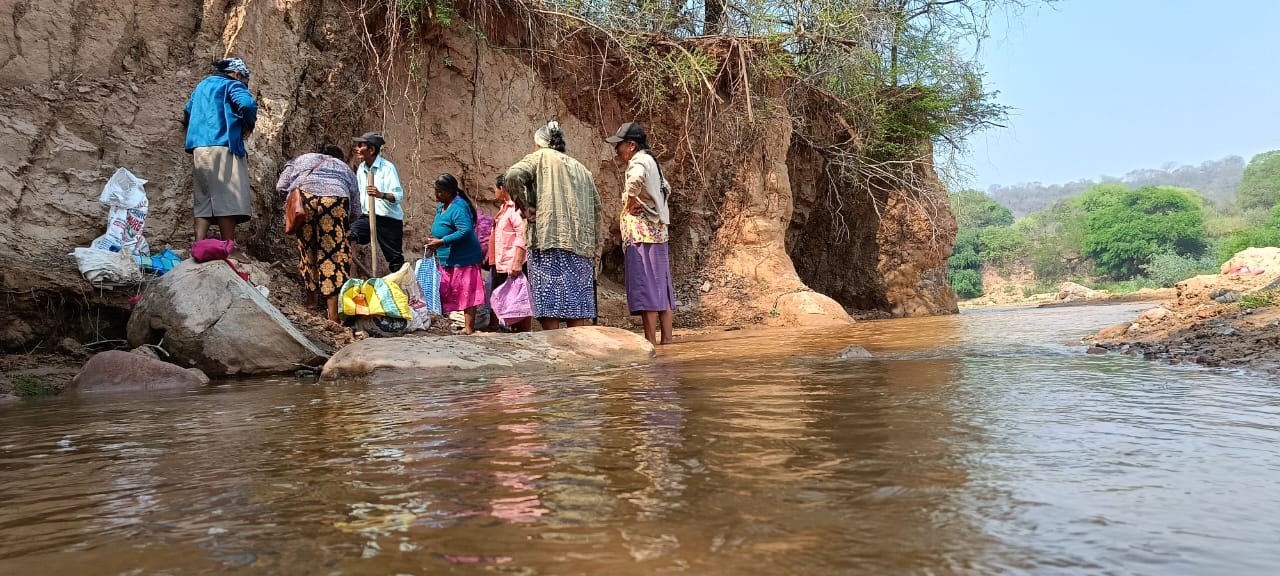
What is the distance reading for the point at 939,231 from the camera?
1370 cm

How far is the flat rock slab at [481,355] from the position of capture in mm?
4383

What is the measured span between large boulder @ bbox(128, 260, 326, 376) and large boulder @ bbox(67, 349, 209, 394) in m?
0.33

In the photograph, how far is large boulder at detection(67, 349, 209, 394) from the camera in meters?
4.51

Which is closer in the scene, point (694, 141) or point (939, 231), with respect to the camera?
point (694, 141)

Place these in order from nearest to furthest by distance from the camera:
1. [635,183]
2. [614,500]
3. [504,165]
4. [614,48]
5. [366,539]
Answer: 1. [366,539]
2. [614,500]
3. [635,183]
4. [504,165]
5. [614,48]

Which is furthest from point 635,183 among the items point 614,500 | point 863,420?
point 614,500

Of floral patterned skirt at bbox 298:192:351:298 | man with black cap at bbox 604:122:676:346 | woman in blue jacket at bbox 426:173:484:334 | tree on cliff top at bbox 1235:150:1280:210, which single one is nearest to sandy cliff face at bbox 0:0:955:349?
floral patterned skirt at bbox 298:192:351:298

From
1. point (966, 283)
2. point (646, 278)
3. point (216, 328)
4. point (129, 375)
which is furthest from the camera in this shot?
point (966, 283)

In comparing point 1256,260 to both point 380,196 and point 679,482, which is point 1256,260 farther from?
point 679,482

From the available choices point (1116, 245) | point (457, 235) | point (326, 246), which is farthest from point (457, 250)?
point (1116, 245)

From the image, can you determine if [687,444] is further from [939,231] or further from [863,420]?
[939,231]

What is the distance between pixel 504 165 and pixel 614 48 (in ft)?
6.70

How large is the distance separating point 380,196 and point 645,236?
2.08 metres

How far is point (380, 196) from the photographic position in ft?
21.5
